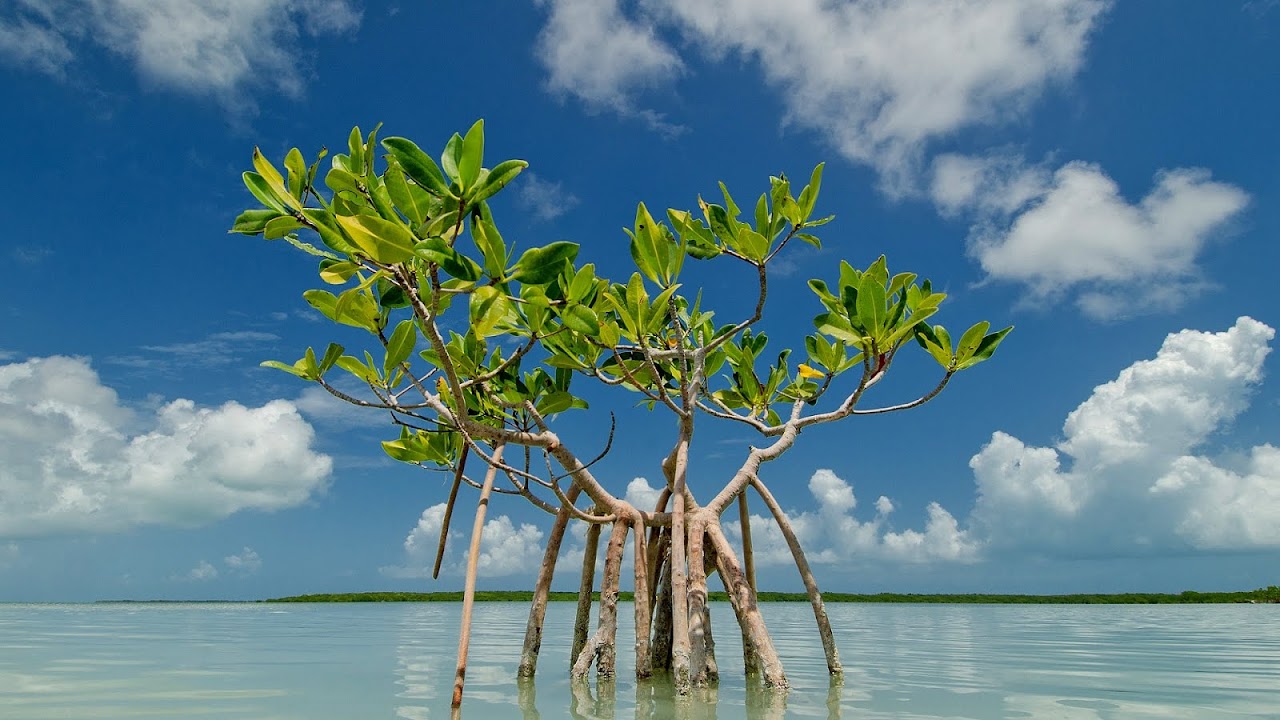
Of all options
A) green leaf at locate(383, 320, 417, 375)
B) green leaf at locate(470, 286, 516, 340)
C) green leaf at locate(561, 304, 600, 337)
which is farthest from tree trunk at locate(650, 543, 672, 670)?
green leaf at locate(383, 320, 417, 375)

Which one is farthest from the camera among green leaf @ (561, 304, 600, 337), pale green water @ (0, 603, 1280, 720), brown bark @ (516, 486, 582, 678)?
brown bark @ (516, 486, 582, 678)

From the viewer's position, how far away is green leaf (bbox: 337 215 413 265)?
10.2ft

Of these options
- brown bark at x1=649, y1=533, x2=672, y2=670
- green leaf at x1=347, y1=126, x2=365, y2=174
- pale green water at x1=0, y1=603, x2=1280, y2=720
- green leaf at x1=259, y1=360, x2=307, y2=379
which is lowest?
pale green water at x1=0, y1=603, x2=1280, y2=720

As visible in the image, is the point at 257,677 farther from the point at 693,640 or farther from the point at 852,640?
the point at 852,640

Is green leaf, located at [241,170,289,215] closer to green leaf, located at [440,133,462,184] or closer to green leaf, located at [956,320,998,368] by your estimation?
green leaf, located at [440,133,462,184]

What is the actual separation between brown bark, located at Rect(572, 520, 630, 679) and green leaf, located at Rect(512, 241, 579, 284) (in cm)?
255

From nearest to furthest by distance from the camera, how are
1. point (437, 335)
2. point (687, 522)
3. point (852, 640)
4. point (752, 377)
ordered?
point (437, 335)
point (687, 522)
point (752, 377)
point (852, 640)

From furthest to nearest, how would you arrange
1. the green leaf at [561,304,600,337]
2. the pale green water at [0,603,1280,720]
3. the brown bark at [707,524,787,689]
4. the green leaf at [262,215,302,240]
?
the brown bark at [707,524,787,689], the pale green water at [0,603,1280,720], the green leaf at [561,304,600,337], the green leaf at [262,215,302,240]

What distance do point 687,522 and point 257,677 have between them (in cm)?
357

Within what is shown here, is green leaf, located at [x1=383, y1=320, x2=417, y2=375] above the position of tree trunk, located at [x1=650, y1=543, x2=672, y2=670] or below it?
above

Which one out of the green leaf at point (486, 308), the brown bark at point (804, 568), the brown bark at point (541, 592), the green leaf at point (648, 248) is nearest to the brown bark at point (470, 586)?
the green leaf at point (486, 308)

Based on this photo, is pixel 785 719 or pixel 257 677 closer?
pixel 785 719

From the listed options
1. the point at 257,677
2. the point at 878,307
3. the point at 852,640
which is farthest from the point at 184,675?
the point at 852,640

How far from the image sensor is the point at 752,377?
6.38 meters
